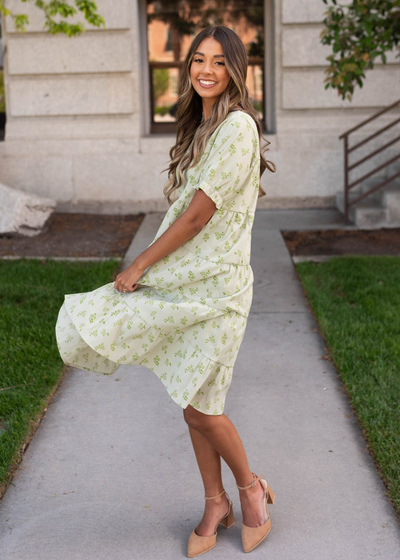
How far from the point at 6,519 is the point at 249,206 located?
1740 millimetres

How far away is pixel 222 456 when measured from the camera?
8.23 feet

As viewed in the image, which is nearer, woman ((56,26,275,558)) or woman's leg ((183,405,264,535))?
woman ((56,26,275,558))

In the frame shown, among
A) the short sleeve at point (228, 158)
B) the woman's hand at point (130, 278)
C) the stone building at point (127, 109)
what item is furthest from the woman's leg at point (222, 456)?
the stone building at point (127, 109)

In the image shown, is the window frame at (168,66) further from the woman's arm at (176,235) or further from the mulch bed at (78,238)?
the woman's arm at (176,235)

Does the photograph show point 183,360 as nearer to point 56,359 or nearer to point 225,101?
point 225,101

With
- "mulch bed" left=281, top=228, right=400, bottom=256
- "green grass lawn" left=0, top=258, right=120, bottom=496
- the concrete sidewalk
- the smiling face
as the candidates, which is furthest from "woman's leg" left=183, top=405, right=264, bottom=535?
"mulch bed" left=281, top=228, right=400, bottom=256

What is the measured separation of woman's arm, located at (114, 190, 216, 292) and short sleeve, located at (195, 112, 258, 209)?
45 millimetres

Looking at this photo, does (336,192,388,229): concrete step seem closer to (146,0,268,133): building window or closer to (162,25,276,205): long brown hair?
(146,0,268,133): building window

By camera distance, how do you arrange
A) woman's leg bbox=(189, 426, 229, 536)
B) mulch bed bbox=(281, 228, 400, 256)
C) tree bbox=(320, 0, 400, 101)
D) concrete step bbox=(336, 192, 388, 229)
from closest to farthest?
woman's leg bbox=(189, 426, 229, 536), tree bbox=(320, 0, 400, 101), mulch bed bbox=(281, 228, 400, 256), concrete step bbox=(336, 192, 388, 229)

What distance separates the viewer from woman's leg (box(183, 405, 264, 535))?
2.46m

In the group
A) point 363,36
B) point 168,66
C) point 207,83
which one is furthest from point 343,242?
point 207,83

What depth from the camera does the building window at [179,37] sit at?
9672 mm

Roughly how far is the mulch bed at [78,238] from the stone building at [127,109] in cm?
61

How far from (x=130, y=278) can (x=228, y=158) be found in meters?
0.57
